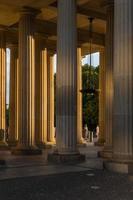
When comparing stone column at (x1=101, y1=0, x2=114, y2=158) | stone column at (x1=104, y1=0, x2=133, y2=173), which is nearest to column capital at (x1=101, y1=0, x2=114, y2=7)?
stone column at (x1=101, y1=0, x2=114, y2=158)

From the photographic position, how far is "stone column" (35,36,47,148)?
31531 mm

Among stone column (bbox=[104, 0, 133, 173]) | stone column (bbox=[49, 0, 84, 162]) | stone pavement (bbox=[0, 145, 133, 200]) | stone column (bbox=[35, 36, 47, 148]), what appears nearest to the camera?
stone pavement (bbox=[0, 145, 133, 200])

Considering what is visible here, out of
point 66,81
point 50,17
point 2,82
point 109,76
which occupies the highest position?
point 50,17

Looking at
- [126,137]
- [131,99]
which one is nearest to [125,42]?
[131,99]

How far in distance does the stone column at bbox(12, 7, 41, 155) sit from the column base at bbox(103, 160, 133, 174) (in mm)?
9589

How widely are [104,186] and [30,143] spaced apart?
12942 millimetres

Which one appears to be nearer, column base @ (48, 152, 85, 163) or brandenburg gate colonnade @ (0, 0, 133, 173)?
brandenburg gate colonnade @ (0, 0, 133, 173)

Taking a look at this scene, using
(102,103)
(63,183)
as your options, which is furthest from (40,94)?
(63,183)

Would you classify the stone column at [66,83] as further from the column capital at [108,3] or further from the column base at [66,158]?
the column capital at [108,3]

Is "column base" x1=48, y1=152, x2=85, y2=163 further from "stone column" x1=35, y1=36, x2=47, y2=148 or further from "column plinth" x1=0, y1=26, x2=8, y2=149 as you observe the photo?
"stone column" x1=35, y1=36, x2=47, y2=148

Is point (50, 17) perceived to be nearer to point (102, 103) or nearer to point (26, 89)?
point (26, 89)

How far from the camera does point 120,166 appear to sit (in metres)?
15.9

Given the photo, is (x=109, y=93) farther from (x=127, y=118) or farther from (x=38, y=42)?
(x=38, y=42)

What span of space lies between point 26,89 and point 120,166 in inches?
432
